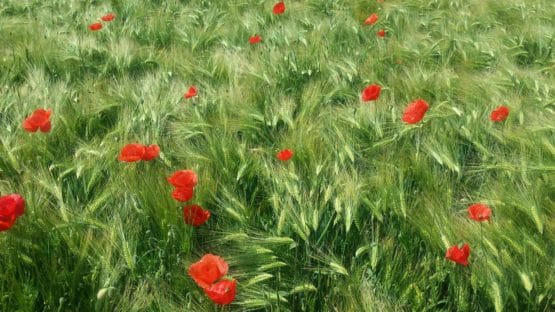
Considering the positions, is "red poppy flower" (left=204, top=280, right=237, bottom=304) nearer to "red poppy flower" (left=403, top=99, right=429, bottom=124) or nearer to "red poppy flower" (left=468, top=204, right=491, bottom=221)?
"red poppy flower" (left=468, top=204, right=491, bottom=221)

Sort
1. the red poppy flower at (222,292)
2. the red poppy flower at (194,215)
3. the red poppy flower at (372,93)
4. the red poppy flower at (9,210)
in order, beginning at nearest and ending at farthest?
the red poppy flower at (222,292) → the red poppy flower at (9,210) → the red poppy flower at (194,215) → the red poppy flower at (372,93)

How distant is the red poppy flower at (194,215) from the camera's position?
54.8 inches

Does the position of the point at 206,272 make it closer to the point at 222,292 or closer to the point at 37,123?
the point at 222,292

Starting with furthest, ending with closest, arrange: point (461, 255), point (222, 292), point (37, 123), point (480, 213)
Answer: point (37, 123)
point (480, 213)
point (461, 255)
point (222, 292)

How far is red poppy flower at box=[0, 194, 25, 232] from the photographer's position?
3.79ft

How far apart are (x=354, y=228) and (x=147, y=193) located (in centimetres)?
61

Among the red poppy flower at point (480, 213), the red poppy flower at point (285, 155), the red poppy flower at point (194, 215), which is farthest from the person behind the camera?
the red poppy flower at point (285, 155)

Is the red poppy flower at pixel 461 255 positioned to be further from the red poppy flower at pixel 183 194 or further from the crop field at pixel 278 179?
the red poppy flower at pixel 183 194

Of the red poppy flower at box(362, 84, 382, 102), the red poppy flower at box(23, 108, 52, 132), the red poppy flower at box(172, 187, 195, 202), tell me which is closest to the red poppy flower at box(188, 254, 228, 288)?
the red poppy flower at box(172, 187, 195, 202)

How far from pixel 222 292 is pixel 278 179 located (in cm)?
56

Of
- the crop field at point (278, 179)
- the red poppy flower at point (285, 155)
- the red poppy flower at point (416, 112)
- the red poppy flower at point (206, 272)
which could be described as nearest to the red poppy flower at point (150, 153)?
the crop field at point (278, 179)

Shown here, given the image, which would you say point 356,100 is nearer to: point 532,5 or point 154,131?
point 154,131

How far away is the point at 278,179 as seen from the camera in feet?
5.12

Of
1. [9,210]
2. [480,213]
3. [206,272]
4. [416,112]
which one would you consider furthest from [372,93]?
[9,210]
